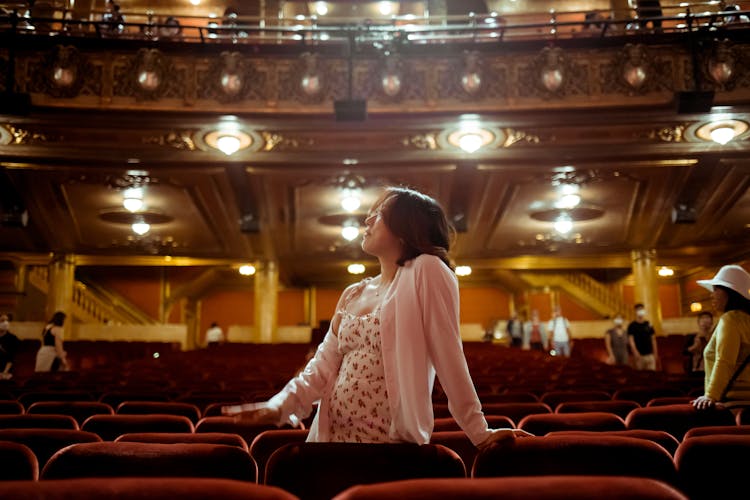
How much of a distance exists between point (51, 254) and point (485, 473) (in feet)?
45.5

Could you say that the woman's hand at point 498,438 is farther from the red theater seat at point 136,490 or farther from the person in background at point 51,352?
the person in background at point 51,352

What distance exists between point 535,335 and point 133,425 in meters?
11.2

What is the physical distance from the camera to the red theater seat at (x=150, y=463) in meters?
1.34

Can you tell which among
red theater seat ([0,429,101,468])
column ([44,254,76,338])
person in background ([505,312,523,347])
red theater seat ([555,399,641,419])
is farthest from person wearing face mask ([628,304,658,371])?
column ([44,254,76,338])

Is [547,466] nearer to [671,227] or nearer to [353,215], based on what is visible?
[353,215]

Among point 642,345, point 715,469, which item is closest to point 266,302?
point 642,345

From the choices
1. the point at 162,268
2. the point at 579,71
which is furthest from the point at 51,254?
the point at 579,71

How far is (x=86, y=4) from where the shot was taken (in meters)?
9.43

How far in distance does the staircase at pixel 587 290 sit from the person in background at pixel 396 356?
16.3m

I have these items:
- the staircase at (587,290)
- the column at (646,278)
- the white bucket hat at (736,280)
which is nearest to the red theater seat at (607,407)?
A: the white bucket hat at (736,280)

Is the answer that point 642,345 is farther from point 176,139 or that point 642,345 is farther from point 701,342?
point 176,139

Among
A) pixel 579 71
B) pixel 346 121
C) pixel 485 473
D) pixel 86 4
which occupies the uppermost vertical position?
pixel 86 4

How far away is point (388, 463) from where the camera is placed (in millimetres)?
1256

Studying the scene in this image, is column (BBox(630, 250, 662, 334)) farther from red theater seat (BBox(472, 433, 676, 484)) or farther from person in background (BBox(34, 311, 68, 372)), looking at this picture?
red theater seat (BBox(472, 433, 676, 484))
